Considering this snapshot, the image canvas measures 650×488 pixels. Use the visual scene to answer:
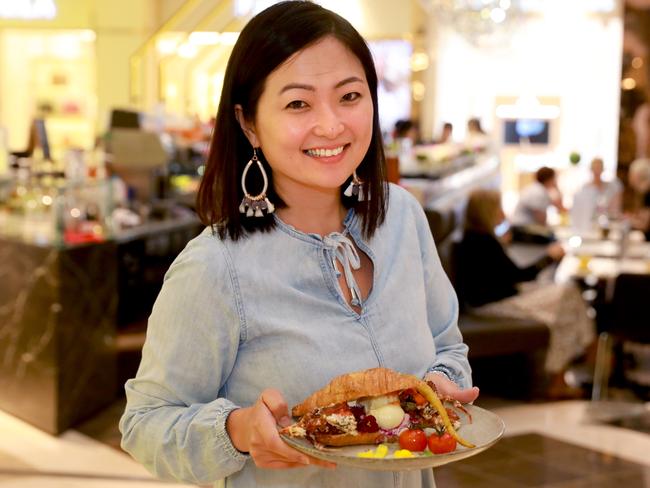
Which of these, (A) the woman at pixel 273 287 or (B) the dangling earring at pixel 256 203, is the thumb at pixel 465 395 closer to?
(A) the woman at pixel 273 287

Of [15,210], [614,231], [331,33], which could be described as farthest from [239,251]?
[614,231]

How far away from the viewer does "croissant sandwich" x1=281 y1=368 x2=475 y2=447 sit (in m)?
1.31

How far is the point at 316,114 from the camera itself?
141 cm

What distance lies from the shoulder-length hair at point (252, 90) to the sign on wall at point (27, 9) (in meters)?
15.5

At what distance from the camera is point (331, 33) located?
144cm

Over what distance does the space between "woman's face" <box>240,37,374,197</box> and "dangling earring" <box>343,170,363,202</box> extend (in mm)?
131

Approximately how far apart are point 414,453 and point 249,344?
0.29 meters

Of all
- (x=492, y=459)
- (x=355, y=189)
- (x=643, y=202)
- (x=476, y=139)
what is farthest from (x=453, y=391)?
(x=476, y=139)

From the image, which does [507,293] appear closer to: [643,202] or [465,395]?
[643,202]

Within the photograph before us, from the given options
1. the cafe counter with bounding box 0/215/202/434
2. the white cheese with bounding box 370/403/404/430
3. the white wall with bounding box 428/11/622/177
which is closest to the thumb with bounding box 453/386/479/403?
the white cheese with bounding box 370/403/404/430

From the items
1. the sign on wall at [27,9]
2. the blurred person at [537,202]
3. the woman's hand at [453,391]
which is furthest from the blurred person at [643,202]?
the sign on wall at [27,9]

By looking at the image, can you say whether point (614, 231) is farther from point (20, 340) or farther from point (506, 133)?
point (506, 133)

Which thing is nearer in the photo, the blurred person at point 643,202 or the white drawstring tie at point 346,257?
the white drawstring tie at point 346,257

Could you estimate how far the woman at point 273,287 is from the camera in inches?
54.9
